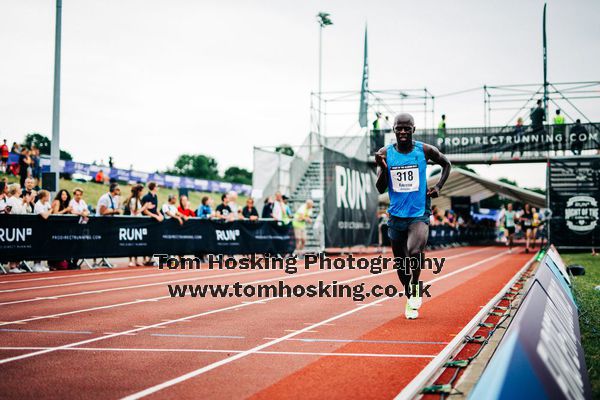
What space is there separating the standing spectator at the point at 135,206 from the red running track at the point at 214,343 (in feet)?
21.7

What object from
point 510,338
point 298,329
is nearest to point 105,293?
point 298,329

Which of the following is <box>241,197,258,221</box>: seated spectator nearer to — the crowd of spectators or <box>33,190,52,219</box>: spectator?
the crowd of spectators

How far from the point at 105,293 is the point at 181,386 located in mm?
6660

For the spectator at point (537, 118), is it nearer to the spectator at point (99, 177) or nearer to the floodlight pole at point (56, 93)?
Result: the floodlight pole at point (56, 93)

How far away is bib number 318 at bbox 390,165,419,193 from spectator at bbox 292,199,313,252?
1483 cm

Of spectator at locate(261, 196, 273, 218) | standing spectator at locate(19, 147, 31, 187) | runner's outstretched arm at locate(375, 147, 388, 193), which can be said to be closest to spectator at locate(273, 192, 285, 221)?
spectator at locate(261, 196, 273, 218)

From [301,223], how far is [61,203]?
28.6ft

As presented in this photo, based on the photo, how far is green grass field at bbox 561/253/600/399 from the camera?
14.9 feet

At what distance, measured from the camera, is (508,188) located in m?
35.1

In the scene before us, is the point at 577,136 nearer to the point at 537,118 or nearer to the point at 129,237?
the point at 537,118

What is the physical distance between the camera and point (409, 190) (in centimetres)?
752

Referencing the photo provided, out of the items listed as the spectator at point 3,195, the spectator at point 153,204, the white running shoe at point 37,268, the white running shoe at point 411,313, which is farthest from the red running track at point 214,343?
the spectator at point 153,204

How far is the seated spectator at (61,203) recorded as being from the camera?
627 inches

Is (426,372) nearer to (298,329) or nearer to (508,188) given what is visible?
(298,329)
